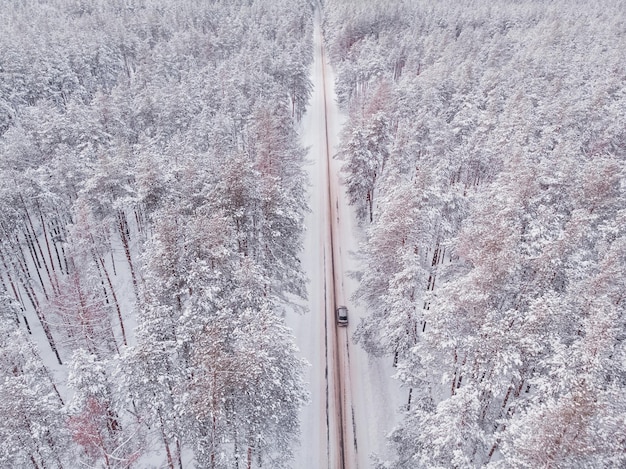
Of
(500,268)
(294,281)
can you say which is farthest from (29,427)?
(500,268)

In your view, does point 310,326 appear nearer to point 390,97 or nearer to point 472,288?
point 472,288

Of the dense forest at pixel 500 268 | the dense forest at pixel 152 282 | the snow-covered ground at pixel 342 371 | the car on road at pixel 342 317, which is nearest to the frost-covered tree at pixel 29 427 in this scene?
the dense forest at pixel 152 282

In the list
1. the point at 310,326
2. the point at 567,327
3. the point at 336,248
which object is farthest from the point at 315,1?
the point at 567,327

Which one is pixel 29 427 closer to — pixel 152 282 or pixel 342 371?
pixel 152 282

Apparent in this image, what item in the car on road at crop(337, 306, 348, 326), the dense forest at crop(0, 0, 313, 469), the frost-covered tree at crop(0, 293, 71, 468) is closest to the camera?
the frost-covered tree at crop(0, 293, 71, 468)

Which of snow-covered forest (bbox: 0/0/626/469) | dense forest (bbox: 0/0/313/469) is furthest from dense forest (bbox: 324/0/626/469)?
dense forest (bbox: 0/0/313/469)

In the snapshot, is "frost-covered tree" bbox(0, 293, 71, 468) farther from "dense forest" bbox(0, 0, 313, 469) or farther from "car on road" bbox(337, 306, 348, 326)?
"car on road" bbox(337, 306, 348, 326)

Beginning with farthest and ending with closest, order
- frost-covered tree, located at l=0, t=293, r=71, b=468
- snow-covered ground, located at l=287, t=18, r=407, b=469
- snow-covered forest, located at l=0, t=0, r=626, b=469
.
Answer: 1. snow-covered ground, located at l=287, t=18, r=407, b=469
2. snow-covered forest, located at l=0, t=0, r=626, b=469
3. frost-covered tree, located at l=0, t=293, r=71, b=468

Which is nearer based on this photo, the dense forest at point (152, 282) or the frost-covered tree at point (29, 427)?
the frost-covered tree at point (29, 427)

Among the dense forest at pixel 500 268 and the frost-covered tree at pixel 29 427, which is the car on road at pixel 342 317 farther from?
the frost-covered tree at pixel 29 427
